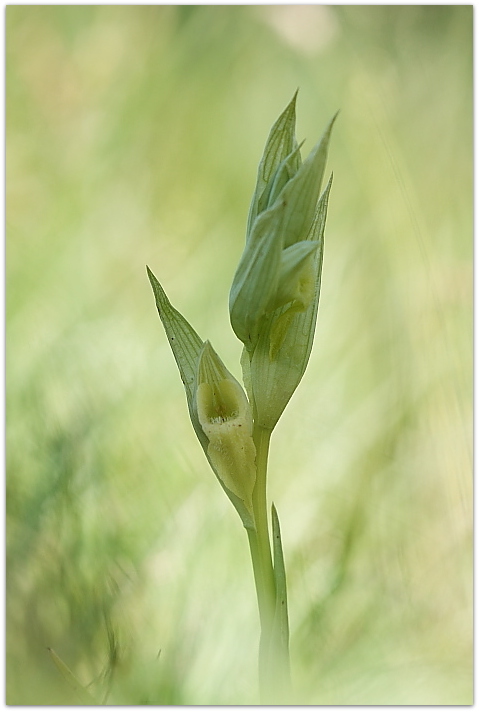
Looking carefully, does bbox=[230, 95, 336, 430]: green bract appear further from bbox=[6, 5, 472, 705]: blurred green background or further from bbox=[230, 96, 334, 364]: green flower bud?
bbox=[6, 5, 472, 705]: blurred green background

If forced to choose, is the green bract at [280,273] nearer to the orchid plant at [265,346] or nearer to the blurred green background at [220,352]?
the orchid plant at [265,346]

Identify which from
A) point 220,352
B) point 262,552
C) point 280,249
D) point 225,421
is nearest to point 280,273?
point 280,249

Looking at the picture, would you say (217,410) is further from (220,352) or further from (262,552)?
(220,352)

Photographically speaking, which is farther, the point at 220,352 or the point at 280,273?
the point at 220,352

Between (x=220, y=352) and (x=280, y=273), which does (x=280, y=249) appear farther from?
(x=220, y=352)

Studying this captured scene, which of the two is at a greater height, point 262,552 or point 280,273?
point 280,273

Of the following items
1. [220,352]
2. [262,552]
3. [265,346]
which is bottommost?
[262,552]

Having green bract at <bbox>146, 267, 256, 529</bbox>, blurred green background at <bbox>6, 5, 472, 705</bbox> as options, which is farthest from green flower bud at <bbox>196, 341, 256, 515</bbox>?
blurred green background at <bbox>6, 5, 472, 705</bbox>

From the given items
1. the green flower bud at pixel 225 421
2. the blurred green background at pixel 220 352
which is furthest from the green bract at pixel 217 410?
the blurred green background at pixel 220 352
